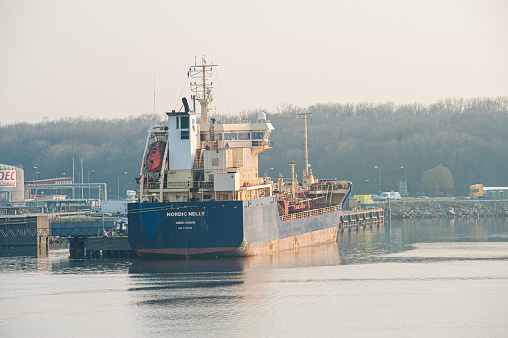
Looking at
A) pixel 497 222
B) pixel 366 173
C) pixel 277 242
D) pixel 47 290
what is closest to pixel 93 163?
pixel 366 173

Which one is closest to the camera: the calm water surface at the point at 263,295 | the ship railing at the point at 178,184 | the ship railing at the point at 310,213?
the calm water surface at the point at 263,295

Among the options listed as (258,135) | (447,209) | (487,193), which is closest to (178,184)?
(258,135)

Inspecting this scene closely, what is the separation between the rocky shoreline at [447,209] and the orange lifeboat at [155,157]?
185 ft

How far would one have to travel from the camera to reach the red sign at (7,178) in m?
90.4

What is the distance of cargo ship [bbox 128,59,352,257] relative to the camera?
47.4 metres

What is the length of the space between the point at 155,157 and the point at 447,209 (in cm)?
6215

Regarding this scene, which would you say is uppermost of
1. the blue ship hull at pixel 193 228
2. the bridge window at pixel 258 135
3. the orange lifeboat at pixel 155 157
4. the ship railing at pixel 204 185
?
the bridge window at pixel 258 135

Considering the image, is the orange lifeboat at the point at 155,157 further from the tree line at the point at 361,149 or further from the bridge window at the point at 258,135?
the tree line at the point at 361,149

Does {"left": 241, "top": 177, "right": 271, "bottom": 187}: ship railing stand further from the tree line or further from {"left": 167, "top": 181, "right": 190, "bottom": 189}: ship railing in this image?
the tree line

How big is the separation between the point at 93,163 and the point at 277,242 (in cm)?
10906

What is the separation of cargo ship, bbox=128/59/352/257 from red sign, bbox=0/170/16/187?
147 ft

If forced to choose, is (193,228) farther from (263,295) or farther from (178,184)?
(263,295)

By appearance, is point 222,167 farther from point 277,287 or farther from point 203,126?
point 277,287

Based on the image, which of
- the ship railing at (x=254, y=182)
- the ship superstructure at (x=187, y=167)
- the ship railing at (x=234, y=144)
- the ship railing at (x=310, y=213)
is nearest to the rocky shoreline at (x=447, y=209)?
Result: the ship railing at (x=310, y=213)
